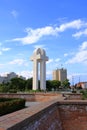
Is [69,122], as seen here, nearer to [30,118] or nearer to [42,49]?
[30,118]

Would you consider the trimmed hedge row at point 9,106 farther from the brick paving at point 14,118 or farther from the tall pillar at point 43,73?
the tall pillar at point 43,73

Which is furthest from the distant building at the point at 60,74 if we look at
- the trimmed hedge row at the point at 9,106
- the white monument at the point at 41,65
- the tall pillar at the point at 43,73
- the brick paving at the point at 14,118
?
the brick paving at the point at 14,118

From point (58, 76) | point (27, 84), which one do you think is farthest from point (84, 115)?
point (58, 76)

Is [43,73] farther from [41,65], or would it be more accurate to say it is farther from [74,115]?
[74,115]

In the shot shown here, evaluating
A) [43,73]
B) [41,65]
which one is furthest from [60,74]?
[43,73]

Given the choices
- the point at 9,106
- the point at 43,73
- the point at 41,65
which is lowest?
the point at 9,106

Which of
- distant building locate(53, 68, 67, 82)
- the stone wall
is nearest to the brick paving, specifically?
A: the stone wall

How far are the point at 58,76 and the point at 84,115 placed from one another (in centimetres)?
14517

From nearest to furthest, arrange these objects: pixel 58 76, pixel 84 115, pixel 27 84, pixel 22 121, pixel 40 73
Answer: pixel 22 121 < pixel 84 115 < pixel 40 73 < pixel 27 84 < pixel 58 76

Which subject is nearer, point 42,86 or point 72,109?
point 72,109

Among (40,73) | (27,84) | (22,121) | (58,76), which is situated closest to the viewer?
(22,121)

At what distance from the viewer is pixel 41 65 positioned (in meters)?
56.6

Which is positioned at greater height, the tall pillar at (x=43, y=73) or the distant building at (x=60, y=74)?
the distant building at (x=60, y=74)

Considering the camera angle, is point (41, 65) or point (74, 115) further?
point (41, 65)
